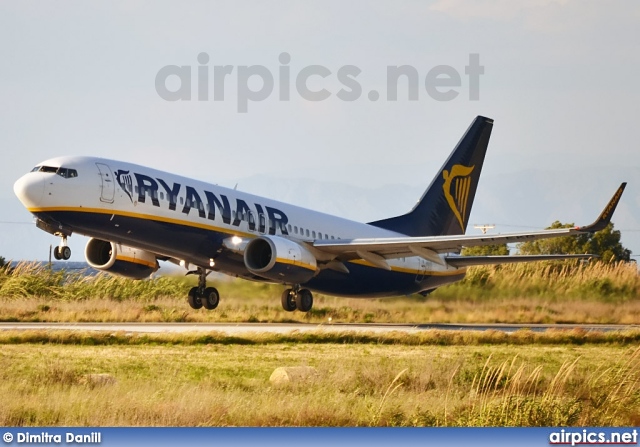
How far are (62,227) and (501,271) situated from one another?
23.0m

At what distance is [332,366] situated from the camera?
76.5 feet

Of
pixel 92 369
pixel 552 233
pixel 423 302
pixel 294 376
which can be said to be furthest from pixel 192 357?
pixel 423 302

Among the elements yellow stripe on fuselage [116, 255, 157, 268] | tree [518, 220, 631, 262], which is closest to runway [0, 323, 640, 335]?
yellow stripe on fuselage [116, 255, 157, 268]

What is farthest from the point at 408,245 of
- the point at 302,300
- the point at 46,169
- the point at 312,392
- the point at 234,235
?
the point at 312,392

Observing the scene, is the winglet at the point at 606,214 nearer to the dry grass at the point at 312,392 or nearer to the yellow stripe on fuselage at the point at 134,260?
the dry grass at the point at 312,392

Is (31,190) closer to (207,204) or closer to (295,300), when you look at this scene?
(207,204)

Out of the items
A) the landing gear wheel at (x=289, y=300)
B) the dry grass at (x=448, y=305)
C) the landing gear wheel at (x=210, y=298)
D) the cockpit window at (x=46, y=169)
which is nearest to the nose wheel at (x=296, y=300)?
the landing gear wheel at (x=289, y=300)

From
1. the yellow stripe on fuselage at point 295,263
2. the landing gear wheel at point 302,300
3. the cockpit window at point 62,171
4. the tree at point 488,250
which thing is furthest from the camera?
the tree at point 488,250

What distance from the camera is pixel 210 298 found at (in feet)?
129

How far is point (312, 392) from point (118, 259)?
65.8 ft

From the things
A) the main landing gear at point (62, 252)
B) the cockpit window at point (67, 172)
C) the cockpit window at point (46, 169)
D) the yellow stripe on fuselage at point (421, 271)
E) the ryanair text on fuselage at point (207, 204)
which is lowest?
the yellow stripe on fuselage at point (421, 271)

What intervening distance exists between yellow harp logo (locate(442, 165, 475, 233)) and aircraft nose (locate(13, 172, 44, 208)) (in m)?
21.5

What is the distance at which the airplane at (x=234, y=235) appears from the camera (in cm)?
3127

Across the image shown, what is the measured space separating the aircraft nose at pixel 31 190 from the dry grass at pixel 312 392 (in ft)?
17.2
